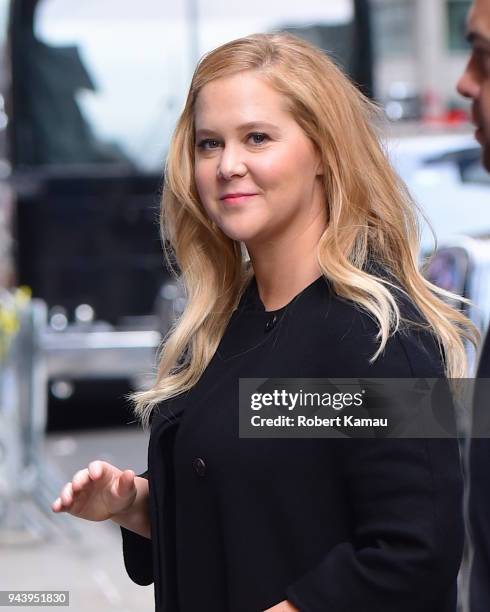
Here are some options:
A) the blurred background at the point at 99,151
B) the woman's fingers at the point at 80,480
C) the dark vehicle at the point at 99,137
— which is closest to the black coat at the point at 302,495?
the woman's fingers at the point at 80,480

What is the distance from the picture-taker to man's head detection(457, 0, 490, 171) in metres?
1.93

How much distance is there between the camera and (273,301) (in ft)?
6.93

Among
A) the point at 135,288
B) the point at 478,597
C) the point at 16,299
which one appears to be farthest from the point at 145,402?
the point at 135,288

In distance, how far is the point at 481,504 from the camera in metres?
1.85

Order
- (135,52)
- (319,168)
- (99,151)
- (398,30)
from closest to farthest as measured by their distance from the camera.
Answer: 1. (319,168)
2. (135,52)
3. (99,151)
4. (398,30)

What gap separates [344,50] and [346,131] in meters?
7.52

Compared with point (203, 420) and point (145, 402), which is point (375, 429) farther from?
point (145, 402)

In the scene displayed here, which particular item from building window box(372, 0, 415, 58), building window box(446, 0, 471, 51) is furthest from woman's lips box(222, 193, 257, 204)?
building window box(372, 0, 415, 58)

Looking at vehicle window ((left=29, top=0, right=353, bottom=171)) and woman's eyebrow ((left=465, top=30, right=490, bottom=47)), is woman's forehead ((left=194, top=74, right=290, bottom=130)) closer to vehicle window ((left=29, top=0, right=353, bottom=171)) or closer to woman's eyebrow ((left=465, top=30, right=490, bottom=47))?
woman's eyebrow ((left=465, top=30, right=490, bottom=47))

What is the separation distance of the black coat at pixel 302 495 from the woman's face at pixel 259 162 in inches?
5.0

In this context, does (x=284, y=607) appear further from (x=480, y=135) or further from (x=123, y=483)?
(x=480, y=135)

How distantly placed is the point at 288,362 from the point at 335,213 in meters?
0.25

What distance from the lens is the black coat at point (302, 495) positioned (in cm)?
180

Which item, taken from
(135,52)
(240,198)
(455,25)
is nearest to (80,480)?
(240,198)
